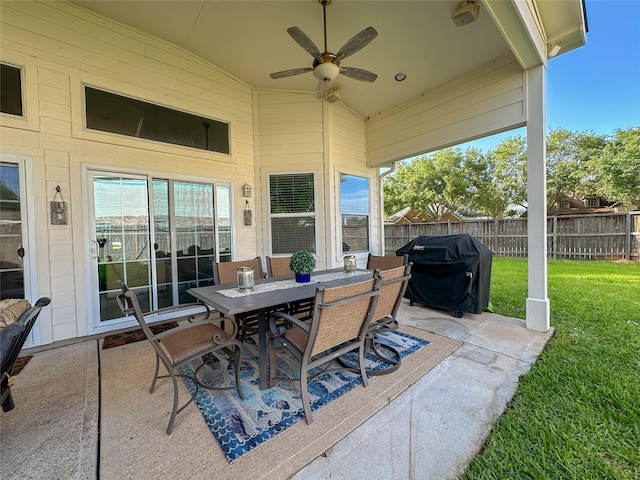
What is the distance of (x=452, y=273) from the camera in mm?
3646

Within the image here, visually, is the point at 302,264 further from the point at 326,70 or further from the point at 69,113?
the point at 69,113

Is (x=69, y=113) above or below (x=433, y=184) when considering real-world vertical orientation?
below

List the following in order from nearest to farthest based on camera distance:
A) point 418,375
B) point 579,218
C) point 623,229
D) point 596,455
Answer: point 596,455 → point 418,375 → point 623,229 → point 579,218

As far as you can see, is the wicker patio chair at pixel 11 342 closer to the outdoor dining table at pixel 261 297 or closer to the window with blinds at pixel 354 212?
the outdoor dining table at pixel 261 297

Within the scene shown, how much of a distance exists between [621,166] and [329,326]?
14406 millimetres

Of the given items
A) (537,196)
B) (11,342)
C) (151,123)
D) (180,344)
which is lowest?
(180,344)

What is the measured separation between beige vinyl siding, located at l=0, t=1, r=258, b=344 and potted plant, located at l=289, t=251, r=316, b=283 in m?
2.47

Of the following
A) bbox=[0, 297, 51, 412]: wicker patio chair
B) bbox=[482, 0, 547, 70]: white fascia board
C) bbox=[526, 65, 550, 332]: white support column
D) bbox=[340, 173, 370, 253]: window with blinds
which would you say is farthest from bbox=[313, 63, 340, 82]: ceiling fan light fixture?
bbox=[0, 297, 51, 412]: wicker patio chair

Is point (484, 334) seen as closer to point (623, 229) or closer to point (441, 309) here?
point (441, 309)

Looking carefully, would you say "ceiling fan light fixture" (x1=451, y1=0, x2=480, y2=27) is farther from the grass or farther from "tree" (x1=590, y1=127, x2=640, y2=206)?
"tree" (x1=590, y1=127, x2=640, y2=206)

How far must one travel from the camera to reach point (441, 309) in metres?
3.99

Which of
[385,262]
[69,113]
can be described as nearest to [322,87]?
[385,262]

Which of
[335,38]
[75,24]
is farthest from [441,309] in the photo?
[75,24]

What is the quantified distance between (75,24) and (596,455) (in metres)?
6.05
